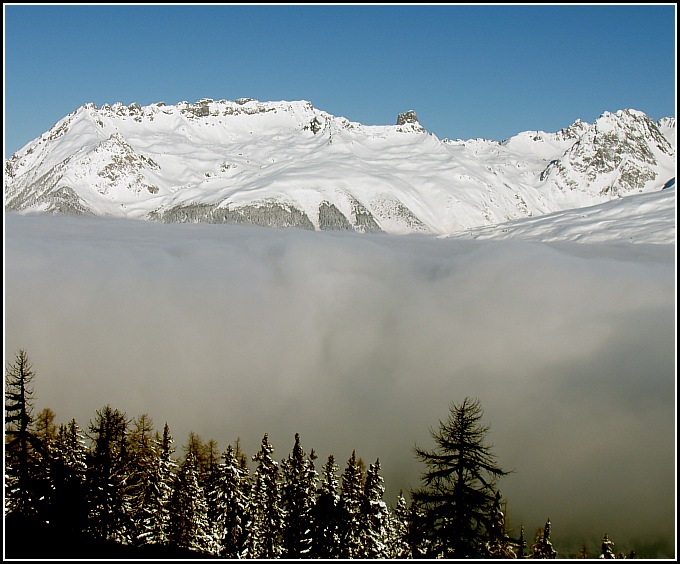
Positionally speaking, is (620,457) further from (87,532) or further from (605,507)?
(87,532)

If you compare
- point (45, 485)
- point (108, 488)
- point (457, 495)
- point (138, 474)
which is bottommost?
point (138, 474)

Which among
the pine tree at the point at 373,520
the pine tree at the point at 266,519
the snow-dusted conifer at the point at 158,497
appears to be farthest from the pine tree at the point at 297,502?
the snow-dusted conifer at the point at 158,497

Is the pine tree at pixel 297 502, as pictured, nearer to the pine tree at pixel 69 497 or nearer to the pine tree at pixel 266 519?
the pine tree at pixel 266 519

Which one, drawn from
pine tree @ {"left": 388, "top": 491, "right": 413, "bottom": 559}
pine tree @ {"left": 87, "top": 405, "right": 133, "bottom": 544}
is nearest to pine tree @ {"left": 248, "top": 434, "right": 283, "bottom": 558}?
pine tree @ {"left": 388, "top": 491, "right": 413, "bottom": 559}

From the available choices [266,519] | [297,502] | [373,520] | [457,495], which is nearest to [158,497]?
[266,519]

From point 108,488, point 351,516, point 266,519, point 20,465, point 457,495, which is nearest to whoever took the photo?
point 457,495

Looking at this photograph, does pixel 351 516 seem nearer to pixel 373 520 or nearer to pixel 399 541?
pixel 373 520

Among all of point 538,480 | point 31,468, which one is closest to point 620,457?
point 538,480
